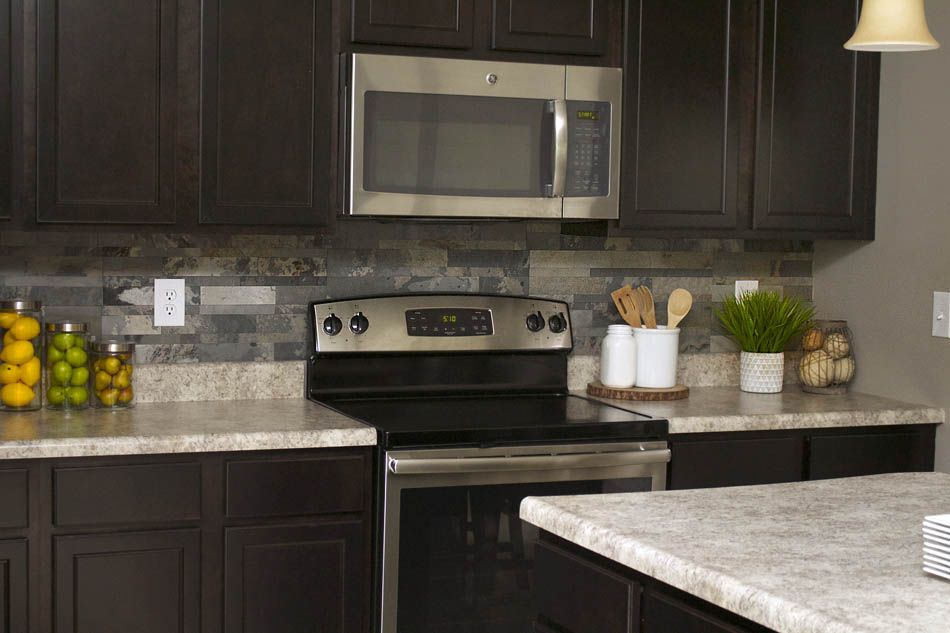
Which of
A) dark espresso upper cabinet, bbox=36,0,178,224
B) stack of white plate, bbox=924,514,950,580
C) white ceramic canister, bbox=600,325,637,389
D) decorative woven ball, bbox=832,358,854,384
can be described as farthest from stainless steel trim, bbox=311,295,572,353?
stack of white plate, bbox=924,514,950,580

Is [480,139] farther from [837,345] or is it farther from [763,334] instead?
[837,345]

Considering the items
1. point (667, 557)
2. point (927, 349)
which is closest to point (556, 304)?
point (927, 349)

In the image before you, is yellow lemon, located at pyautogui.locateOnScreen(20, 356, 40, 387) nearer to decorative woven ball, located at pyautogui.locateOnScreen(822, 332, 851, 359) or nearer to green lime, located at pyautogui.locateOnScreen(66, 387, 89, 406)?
green lime, located at pyautogui.locateOnScreen(66, 387, 89, 406)

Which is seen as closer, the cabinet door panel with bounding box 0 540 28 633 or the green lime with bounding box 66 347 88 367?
the cabinet door panel with bounding box 0 540 28 633

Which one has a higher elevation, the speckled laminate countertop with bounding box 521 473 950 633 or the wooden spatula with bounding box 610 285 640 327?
the wooden spatula with bounding box 610 285 640 327

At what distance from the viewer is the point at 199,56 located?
2.78 metres

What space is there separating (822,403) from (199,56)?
1996 mm

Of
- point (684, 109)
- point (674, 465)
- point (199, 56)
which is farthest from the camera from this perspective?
point (684, 109)

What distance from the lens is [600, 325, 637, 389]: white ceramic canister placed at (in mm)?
3334

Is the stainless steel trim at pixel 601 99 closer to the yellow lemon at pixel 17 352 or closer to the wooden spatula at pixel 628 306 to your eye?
the wooden spatula at pixel 628 306

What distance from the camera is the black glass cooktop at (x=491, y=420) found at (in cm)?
274

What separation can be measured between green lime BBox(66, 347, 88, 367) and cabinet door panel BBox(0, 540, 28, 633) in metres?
0.54

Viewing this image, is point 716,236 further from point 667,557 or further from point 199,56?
point 667,557

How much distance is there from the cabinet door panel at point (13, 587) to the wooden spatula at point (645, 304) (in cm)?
189
